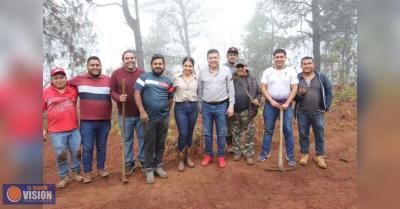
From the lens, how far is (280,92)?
5281 mm

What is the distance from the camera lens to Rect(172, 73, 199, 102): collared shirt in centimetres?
502

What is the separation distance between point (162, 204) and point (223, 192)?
0.98m

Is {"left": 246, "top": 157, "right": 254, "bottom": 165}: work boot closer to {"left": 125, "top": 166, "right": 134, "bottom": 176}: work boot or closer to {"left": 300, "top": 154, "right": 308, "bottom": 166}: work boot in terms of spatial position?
{"left": 300, "top": 154, "right": 308, "bottom": 166}: work boot

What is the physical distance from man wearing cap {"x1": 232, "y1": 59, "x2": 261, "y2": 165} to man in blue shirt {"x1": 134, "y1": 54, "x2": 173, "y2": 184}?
1.38 meters

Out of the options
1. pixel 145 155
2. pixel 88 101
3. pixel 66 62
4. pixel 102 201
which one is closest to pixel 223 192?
pixel 145 155

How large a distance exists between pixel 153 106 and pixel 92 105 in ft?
3.28

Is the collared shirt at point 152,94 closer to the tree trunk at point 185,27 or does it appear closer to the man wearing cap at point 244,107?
the man wearing cap at point 244,107

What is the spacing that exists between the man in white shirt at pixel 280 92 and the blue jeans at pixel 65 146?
3.36m

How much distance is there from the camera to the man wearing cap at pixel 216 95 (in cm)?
520

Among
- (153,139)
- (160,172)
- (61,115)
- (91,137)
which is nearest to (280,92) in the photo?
(153,139)

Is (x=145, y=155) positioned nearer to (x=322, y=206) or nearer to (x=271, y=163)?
(x=271, y=163)

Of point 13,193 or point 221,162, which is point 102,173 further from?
point 13,193

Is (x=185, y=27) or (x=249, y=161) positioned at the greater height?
(x=185, y=27)

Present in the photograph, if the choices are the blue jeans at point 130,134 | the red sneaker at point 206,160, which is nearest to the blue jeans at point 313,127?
the red sneaker at point 206,160
